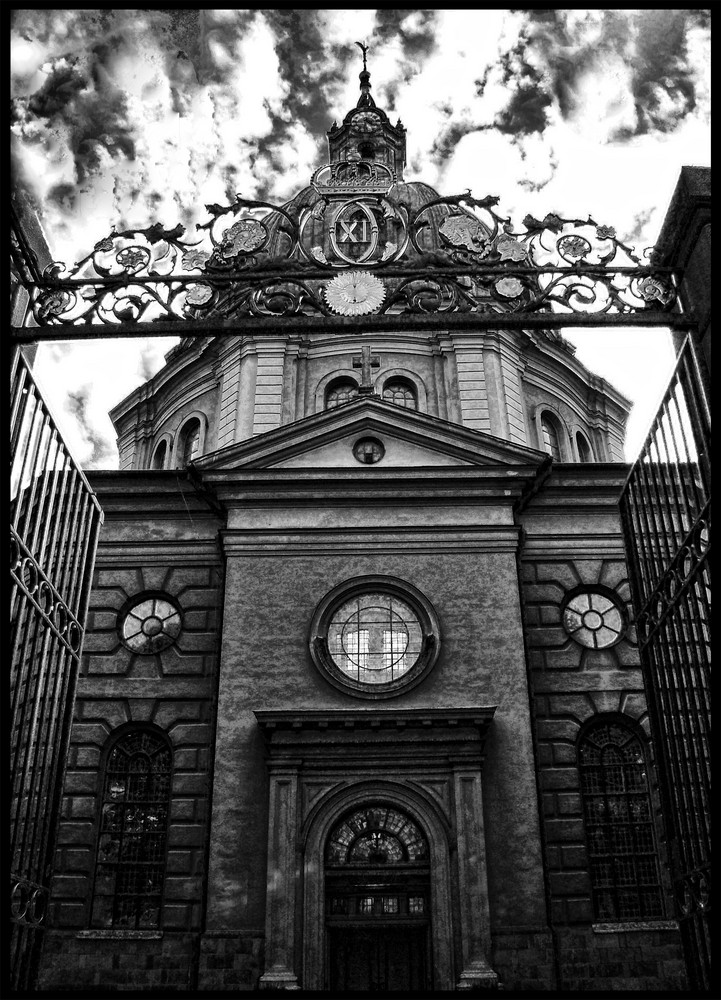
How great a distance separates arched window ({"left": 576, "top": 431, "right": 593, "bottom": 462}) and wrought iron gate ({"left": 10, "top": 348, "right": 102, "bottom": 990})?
62.2ft

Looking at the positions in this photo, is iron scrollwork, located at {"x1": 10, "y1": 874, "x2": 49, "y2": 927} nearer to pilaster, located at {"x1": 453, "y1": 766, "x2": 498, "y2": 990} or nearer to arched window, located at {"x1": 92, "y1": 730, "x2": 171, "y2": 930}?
pilaster, located at {"x1": 453, "y1": 766, "x2": 498, "y2": 990}

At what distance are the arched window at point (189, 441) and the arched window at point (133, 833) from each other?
8884 millimetres

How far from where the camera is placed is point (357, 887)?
16.6 metres

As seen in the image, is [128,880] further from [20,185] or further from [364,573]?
[20,185]

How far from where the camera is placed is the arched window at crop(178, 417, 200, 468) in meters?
25.9

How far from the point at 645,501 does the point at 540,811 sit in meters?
9.84

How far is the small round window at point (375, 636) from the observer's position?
59.8 feet

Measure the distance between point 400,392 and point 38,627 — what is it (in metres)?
17.7

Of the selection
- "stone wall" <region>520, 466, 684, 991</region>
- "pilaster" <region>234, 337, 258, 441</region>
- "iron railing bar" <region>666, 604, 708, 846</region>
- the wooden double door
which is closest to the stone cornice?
"stone wall" <region>520, 466, 684, 991</region>

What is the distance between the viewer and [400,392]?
24.8 meters

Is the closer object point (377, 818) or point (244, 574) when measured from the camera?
point (377, 818)

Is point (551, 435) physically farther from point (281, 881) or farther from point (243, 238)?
point (243, 238)

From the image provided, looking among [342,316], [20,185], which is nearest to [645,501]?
[342,316]

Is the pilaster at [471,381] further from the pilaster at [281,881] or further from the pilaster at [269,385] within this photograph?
the pilaster at [281,881]
